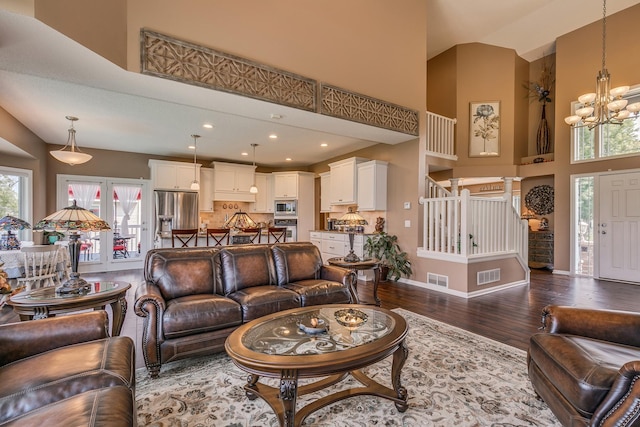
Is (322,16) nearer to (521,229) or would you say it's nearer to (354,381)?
(354,381)

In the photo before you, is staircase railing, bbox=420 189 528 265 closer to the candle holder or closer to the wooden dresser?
the wooden dresser

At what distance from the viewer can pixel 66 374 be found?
1341 millimetres

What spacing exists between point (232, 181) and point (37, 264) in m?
4.48

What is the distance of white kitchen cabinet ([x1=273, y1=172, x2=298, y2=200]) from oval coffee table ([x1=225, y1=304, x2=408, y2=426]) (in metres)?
6.27

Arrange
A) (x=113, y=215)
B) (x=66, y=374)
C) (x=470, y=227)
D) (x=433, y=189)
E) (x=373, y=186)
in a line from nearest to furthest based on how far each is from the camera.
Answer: (x=66, y=374) < (x=470, y=227) < (x=433, y=189) < (x=373, y=186) < (x=113, y=215)

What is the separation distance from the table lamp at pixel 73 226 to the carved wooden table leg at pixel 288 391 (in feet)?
6.27

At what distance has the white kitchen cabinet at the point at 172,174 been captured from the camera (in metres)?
6.97

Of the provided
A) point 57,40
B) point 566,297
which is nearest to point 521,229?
point 566,297

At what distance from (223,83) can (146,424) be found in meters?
3.18

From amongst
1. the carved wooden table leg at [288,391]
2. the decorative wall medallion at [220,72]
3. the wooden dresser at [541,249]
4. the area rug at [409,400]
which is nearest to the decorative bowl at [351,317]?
the area rug at [409,400]

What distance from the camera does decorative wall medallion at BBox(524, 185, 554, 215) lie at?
7145mm

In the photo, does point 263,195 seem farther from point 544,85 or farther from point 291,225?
point 544,85

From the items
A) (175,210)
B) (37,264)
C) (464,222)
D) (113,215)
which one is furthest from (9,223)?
(464,222)

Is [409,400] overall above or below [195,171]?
below
